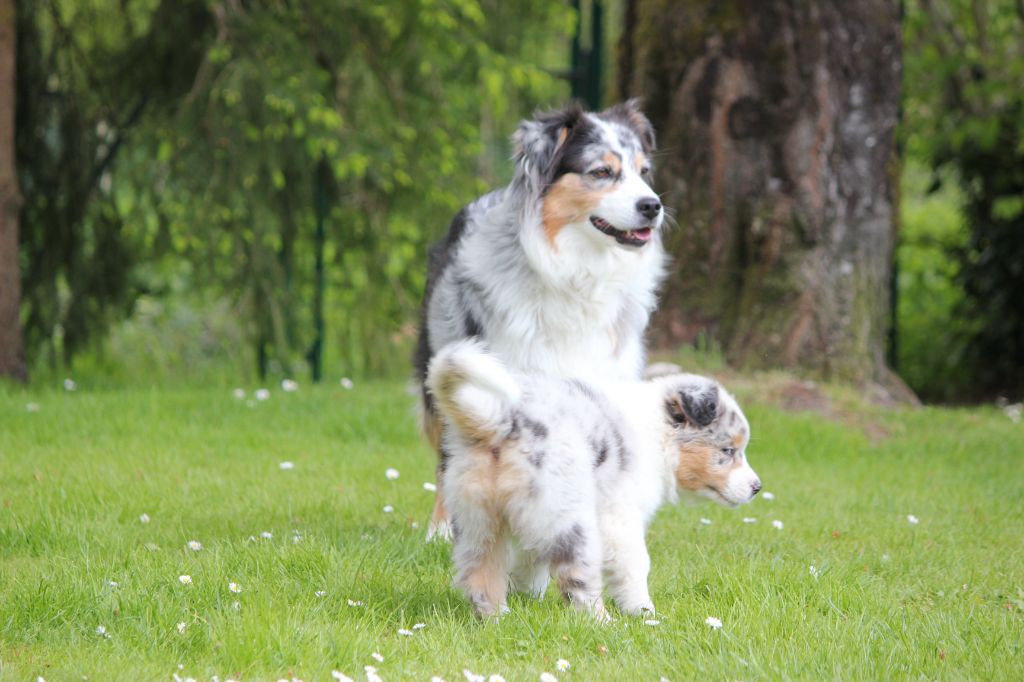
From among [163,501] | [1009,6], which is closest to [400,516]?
→ [163,501]

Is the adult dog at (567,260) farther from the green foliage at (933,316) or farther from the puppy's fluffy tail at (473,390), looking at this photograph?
the green foliage at (933,316)

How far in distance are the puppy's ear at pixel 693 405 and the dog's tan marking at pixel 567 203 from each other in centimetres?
117

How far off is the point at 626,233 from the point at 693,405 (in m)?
1.15

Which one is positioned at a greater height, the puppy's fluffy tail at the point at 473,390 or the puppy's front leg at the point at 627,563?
the puppy's fluffy tail at the point at 473,390

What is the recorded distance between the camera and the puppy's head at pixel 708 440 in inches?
180

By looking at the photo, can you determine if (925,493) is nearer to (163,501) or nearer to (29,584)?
(163,501)

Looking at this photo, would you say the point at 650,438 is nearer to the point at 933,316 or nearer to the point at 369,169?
the point at 369,169

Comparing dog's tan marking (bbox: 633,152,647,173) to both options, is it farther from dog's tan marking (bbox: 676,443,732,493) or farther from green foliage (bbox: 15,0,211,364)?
green foliage (bbox: 15,0,211,364)

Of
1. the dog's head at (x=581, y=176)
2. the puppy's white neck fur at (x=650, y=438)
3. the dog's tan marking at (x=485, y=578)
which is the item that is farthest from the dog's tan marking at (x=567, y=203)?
the dog's tan marking at (x=485, y=578)

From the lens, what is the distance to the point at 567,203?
18.0ft

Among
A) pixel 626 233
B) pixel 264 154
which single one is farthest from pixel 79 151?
pixel 626 233

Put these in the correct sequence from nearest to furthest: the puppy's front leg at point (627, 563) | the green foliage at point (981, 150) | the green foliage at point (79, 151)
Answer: the puppy's front leg at point (627, 563), the green foliage at point (79, 151), the green foliage at point (981, 150)

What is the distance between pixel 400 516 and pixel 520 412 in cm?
223

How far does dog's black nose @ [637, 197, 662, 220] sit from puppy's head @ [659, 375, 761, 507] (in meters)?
0.97
